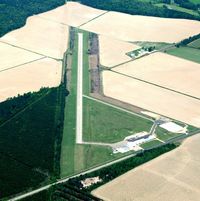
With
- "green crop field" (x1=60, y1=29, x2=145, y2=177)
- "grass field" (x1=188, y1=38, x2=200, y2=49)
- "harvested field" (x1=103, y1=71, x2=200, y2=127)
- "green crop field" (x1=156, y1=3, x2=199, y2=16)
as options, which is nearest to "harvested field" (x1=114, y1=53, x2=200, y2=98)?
"harvested field" (x1=103, y1=71, x2=200, y2=127)

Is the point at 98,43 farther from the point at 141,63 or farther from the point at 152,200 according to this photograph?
the point at 152,200

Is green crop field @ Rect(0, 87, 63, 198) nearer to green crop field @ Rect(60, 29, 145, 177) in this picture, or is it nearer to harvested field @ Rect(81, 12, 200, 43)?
green crop field @ Rect(60, 29, 145, 177)

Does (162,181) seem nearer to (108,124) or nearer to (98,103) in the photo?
(108,124)

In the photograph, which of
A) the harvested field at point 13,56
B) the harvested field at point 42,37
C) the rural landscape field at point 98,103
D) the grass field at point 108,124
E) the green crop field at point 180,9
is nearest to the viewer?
the rural landscape field at point 98,103

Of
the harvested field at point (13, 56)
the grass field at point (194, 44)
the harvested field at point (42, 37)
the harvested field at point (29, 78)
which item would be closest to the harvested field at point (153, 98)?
the harvested field at point (29, 78)

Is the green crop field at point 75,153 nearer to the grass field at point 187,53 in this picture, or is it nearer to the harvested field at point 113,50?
the harvested field at point 113,50
